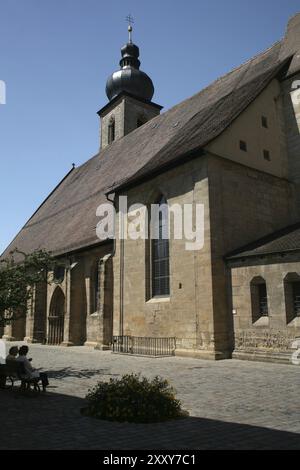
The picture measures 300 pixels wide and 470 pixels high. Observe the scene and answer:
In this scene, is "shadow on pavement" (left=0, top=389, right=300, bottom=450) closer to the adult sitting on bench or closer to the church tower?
the adult sitting on bench

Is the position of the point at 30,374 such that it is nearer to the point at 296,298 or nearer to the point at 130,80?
the point at 296,298

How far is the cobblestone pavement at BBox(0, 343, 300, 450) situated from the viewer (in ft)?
15.9

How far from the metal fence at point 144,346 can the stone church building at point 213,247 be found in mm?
95

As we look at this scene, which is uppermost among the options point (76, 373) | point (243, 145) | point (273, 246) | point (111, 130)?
point (111, 130)

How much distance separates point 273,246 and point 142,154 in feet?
44.1

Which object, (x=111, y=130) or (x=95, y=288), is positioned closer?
(x=95, y=288)

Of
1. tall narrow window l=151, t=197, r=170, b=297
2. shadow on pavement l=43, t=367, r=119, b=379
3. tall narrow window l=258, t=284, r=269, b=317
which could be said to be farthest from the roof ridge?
shadow on pavement l=43, t=367, r=119, b=379

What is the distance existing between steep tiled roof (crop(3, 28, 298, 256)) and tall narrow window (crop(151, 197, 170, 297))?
2.00 metres

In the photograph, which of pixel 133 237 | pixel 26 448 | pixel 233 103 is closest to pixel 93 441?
pixel 26 448

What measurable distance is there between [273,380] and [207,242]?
6.27 m

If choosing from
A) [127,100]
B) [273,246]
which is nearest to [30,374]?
[273,246]

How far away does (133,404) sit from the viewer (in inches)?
242

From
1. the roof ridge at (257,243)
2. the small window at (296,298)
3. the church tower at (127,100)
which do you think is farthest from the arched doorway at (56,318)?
the church tower at (127,100)

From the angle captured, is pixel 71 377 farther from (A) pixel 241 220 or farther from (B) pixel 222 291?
(A) pixel 241 220
